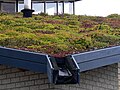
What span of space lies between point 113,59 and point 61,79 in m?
2.00

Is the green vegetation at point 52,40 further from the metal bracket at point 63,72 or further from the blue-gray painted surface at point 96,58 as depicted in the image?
the metal bracket at point 63,72

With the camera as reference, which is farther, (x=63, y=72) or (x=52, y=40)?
(x=52, y=40)

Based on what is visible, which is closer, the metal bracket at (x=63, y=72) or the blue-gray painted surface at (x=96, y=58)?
the metal bracket at (x=63, y=72)

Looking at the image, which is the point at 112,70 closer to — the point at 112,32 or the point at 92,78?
the point at 92,78

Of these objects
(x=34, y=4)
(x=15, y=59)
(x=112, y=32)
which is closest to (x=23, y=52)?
(x=15, y=59)

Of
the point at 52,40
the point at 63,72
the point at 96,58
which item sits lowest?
the point at 63,72

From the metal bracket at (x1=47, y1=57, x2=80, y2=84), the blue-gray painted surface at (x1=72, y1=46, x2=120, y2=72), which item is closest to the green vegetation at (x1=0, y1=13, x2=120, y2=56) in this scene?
the blue-gray painted surface at (x1=72, y1=46, x2=120, y2=72)

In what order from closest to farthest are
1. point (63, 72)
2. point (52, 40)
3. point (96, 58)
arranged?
point (63, 72) < point (96, 58) < point (52, 40)

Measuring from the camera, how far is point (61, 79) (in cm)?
637

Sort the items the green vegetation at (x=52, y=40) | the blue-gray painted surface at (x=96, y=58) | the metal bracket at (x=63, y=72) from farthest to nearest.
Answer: the green vegetation at (x=52, y=40)
the blue-gray painted surface at (x=96, y=58)
the metal bracket at (x=63, y=72)

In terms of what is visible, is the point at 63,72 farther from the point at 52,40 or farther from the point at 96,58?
the point at 52,40

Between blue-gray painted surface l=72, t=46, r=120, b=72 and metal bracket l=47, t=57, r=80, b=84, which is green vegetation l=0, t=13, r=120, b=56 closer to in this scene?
blue-gray painted surface l=72, t=46, r=120, b=72

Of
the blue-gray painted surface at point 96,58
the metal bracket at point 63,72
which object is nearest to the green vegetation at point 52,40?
the blue-gray painted surface at point 96,58

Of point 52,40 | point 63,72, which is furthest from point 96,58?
point 52,40
